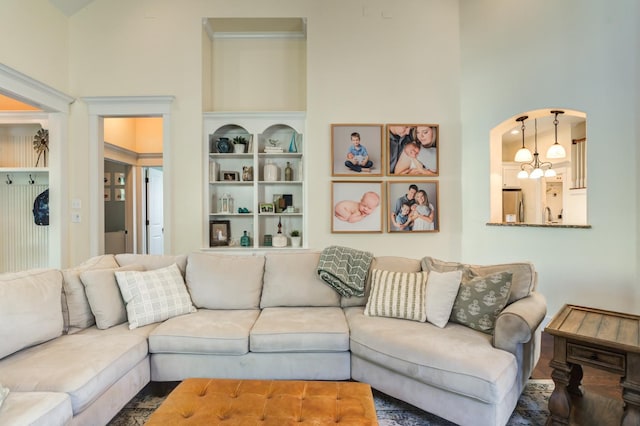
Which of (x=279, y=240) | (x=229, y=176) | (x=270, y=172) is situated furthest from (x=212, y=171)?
(x=279, y=240)

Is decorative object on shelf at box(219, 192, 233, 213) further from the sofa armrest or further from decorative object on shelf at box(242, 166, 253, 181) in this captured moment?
the sofa armrest

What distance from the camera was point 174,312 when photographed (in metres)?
2.45

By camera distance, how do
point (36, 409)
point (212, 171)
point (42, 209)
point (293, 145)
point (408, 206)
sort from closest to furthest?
point (36, 409)
point (42, 209)
point (408, 206)
point (212, 171)
point (293, 145)

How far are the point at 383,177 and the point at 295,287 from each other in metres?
1.92

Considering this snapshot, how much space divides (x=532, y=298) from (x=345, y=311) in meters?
1.28

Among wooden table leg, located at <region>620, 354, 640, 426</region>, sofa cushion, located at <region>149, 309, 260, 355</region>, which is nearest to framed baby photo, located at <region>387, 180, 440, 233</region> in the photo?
sofa cushion, located at <region>149, 309, 260, 355</region>

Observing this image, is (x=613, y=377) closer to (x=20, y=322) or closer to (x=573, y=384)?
(x=573, y=384)

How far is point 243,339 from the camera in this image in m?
2.14

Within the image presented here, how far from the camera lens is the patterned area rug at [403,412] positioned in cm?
192

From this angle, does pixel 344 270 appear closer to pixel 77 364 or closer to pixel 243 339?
pixel 243 339

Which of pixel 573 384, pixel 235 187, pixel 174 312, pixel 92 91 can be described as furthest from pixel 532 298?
pixel 92 91

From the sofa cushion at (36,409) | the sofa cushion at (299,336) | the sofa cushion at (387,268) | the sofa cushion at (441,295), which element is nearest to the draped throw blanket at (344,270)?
the sofa cushion at (387,268)

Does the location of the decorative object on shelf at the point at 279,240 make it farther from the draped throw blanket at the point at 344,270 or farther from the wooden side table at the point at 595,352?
the wooden side table at the point at 595,352

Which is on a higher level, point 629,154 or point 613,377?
point 629,154
